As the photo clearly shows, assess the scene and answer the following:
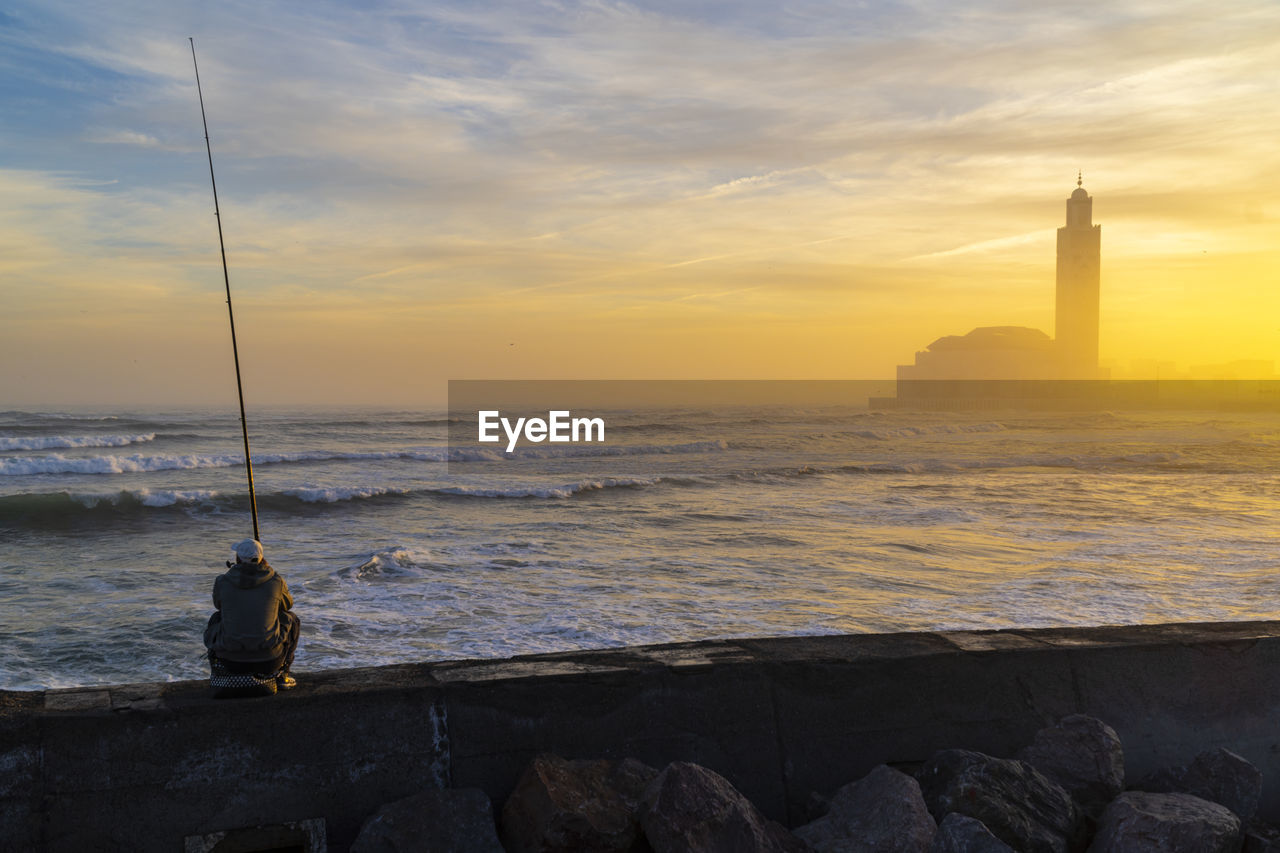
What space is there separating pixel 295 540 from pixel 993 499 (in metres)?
13.2

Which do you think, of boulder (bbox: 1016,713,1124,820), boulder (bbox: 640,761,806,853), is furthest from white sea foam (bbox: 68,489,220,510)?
boulder (bbox: 1016,713,1124,820)

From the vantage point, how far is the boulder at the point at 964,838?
113 inches

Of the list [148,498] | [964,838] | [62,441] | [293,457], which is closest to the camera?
[964,838]

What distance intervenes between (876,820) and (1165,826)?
0.90 m

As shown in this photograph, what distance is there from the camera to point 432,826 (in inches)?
121

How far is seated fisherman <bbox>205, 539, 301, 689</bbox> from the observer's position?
11.4 ft

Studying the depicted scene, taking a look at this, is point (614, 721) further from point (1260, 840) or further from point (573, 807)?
point (1260, 840)

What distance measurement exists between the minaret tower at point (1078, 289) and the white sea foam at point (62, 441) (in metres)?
133

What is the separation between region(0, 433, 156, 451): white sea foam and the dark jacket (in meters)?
32.7

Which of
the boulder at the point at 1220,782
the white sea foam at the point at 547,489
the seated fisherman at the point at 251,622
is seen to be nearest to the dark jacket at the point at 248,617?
the seated fisherman at the point at 251,622

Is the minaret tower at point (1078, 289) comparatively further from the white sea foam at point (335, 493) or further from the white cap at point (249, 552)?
the white cap at point (249, 552)

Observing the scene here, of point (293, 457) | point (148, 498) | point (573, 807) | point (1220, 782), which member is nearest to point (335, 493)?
point (148, 498)

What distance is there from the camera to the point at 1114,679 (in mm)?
4023

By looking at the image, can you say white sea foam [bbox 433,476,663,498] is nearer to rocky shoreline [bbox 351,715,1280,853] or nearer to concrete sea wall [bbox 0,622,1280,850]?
concrete sea wall [bbox 0,622,1280,850]
